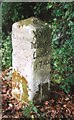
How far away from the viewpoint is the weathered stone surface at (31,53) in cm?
409

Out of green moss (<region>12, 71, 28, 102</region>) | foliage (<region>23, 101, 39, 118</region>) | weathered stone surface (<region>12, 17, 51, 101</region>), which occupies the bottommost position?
foliage (<region>23, 101, 39, 118</region>)

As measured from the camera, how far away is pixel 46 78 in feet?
14.5

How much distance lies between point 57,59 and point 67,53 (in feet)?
0.71

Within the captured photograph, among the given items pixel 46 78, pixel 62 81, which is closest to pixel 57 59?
pixel 62 81

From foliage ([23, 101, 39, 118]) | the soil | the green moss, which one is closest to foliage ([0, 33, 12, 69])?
the soil

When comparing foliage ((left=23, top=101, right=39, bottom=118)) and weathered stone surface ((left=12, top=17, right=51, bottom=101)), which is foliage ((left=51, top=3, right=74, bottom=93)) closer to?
weathered stone surface ((left=12, top=17, right=51, bottom=101))

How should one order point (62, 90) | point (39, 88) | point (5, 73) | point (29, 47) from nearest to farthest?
point (29, 47)
point (39, 88)
point (62, 90)
point (5, 73)

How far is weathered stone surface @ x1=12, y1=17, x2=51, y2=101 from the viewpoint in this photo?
4.09 metres

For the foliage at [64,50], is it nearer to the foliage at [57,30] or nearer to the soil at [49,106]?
the foliage at [57,30]

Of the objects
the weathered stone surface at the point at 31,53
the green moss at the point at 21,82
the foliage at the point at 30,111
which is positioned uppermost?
the weathered stone surface at the point at 31,53

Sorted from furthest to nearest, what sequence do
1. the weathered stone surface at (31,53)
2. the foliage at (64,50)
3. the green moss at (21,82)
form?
the foliage at (64,50), the green moss at (21,82), the weathered stone surface at (31,53)

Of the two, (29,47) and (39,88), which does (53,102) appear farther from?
(29,47)

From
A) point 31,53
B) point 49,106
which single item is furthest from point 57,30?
point 49,106

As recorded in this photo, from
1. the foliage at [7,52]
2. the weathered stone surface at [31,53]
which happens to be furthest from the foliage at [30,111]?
the foliage at [7,52]
